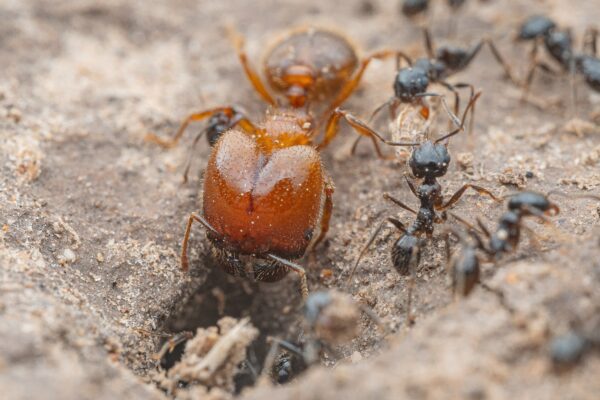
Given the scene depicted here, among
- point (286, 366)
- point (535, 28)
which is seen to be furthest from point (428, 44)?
point (286, 366)

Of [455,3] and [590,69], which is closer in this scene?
[590,69]

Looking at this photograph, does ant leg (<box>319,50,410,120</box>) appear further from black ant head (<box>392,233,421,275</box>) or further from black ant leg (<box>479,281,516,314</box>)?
black ant leg (<box>479,281,516,314</box>)

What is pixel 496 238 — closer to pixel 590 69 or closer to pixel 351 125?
pixel 351 125

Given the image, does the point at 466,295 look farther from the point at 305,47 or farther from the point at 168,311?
the point at 305,47

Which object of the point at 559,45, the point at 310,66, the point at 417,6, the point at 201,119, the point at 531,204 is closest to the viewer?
the point at 531,204

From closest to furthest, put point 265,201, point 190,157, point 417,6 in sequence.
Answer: point 265,201 → point 190,157 → point 417,6

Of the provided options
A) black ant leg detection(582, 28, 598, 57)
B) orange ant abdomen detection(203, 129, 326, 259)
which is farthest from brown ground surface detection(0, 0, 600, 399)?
orange ant abdomen detection(203, 129, 326, 259)

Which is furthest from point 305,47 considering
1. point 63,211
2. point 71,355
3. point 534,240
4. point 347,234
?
point 71,355

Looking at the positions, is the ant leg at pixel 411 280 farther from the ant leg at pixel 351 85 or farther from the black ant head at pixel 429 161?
the ant leg at pixel 351 85
